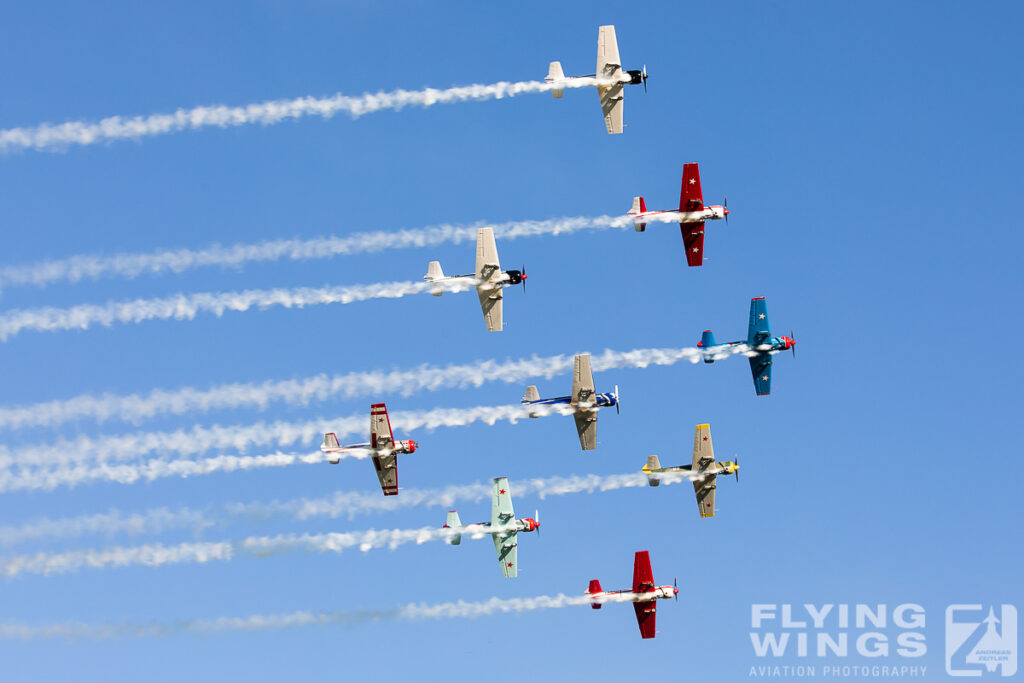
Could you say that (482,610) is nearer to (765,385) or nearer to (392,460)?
(392,460)

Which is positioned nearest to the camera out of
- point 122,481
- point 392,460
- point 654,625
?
point 122,481


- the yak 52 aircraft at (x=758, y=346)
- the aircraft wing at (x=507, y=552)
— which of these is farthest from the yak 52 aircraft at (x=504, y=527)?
the yak 52 aircraft at (x=758, y=346)

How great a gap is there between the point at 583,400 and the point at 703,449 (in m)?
7.54

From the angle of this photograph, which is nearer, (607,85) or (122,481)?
(122,481)

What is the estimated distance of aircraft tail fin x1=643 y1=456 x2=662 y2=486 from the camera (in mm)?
63781

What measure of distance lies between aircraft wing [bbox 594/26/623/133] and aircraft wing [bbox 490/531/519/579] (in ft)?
71.0

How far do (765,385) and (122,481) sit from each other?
104 ft

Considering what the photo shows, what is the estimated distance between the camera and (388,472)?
201ft

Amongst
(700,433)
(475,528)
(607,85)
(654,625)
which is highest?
(607,85)

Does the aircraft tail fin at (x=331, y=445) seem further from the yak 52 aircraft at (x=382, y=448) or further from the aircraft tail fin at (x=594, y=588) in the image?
the aircraft tail fin at (x=594, y=588)

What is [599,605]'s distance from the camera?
64938mm

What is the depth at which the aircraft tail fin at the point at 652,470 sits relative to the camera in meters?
63.8

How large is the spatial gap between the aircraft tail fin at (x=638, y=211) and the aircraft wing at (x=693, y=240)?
2.02 metres

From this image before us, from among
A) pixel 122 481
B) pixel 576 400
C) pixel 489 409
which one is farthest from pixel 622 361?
pixel 122 481
